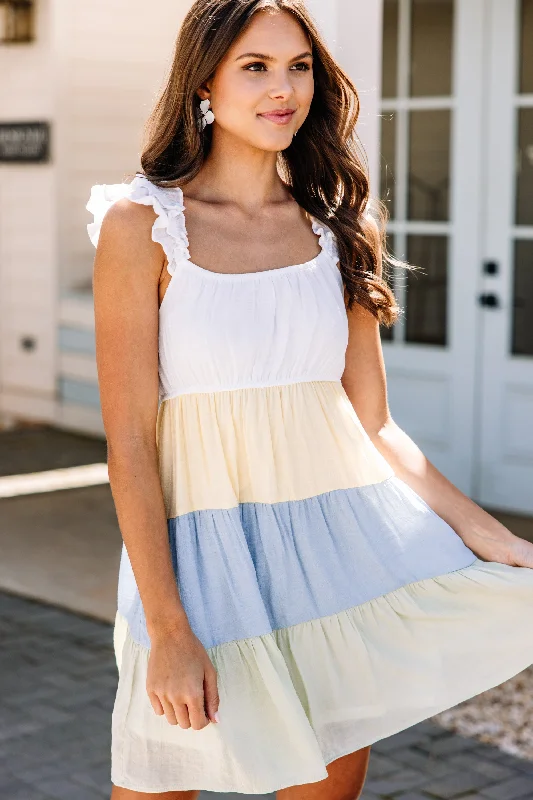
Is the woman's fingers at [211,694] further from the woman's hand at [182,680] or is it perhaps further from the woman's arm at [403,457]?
the woman's arm at [403,457]

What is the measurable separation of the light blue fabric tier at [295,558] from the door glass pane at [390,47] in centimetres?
465

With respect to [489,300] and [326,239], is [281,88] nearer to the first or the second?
[326,239]

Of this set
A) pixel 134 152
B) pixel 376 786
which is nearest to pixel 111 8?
pixel 134 152

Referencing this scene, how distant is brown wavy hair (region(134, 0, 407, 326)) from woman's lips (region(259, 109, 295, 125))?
121mm

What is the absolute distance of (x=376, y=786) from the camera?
359 cm

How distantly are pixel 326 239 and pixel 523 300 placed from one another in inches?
160

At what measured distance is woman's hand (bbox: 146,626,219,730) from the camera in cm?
202

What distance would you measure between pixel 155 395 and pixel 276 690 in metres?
0.53

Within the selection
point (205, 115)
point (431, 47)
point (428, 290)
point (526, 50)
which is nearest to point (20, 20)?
point (431, 47)

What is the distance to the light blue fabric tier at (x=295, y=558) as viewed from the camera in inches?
85.0

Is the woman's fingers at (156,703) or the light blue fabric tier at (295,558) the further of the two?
the light blue fabric tier at (295,558)

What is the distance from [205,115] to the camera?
2332 millimetres

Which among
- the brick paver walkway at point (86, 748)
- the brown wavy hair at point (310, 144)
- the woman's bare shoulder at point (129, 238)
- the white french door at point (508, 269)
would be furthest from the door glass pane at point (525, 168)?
the woman's bare shoulder at point (129, 238)

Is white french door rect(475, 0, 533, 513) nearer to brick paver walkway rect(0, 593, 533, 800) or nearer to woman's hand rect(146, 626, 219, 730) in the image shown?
brick paver walkway rect(0, 593, 533, 800)
